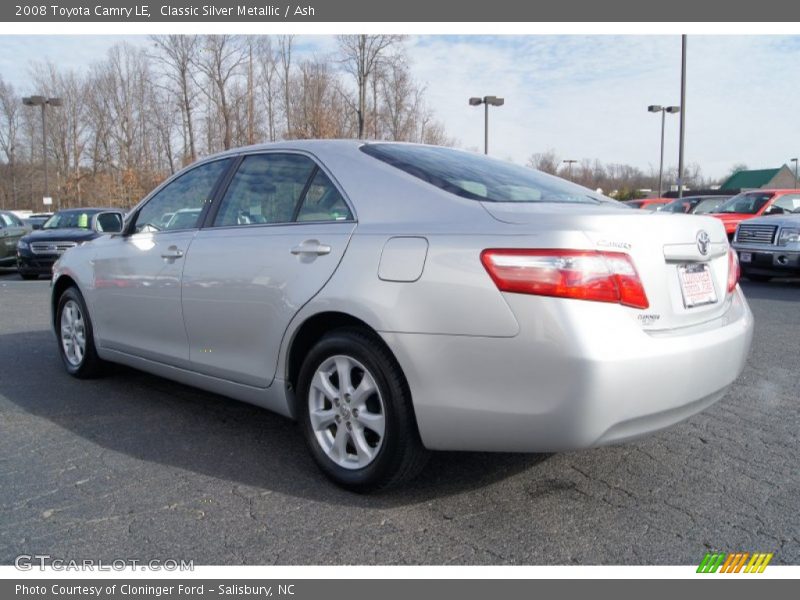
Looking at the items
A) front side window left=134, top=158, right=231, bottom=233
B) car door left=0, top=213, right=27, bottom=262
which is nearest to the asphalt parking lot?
front side window left=134, top=158, right=231, bottom=233

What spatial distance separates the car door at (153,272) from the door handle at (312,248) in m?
1.00

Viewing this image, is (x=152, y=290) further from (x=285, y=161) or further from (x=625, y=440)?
(x=625, y=440)

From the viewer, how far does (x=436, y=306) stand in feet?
8.52

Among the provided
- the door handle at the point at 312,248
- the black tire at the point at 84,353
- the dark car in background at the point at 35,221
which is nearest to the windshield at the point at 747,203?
the black tire at the point at 84,353

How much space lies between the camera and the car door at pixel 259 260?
3131 millimetres

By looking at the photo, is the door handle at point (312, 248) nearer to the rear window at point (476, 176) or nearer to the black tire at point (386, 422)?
the black tire at point (386, 422)

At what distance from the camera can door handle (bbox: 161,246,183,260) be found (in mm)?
3887

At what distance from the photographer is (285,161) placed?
3600 mm

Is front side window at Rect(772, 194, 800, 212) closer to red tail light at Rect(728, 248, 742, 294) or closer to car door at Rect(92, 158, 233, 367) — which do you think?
red tail light at Rect(728, 248, 742, 294)

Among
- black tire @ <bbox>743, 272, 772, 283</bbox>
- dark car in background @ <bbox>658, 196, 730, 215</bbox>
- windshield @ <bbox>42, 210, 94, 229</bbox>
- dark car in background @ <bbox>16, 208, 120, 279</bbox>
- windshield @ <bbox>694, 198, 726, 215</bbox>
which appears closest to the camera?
black tire @ <bbox>743, 272, 772, 283</bbox>

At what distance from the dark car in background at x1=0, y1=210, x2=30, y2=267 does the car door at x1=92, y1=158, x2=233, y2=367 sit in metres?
12.5

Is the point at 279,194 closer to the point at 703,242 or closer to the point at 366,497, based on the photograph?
the point at 366,497
